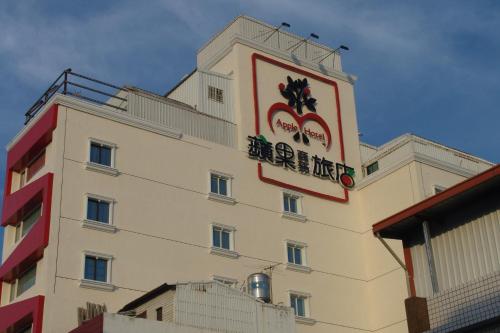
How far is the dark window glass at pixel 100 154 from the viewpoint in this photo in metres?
50.1

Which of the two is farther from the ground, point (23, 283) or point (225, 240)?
point (225, 240)

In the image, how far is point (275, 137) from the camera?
58.5 metres

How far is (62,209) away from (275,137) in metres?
16.6

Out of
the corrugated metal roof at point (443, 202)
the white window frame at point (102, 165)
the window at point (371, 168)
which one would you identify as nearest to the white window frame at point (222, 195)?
the white window frame at point (102, 165)

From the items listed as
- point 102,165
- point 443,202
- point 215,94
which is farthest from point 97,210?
point 443,202

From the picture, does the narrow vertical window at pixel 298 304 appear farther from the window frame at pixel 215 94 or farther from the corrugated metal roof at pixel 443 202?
→ the corrugated metal roof at pixel 443 202

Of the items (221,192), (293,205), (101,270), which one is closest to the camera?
(101,270)

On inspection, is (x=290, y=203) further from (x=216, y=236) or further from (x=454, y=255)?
(x=454, y=255)

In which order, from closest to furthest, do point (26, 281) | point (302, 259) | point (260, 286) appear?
point (26, 281) < point (260, 286) < point (302, 259)

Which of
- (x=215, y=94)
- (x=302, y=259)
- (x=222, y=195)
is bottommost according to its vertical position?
(x=302, y=259)

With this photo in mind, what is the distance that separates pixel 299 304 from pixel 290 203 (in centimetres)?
686

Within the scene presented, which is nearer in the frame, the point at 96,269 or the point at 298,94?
the point at 96,269

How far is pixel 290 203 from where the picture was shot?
2253 inches

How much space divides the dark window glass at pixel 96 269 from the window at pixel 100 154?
5883 millimetres
